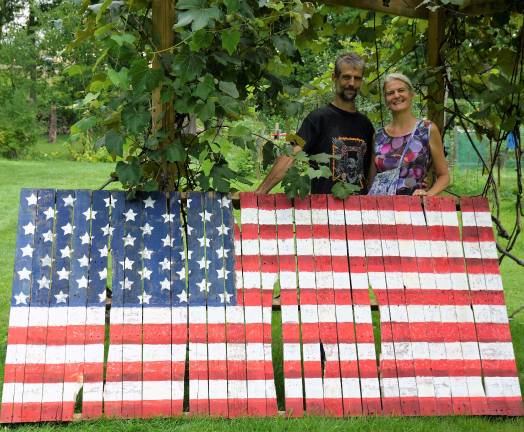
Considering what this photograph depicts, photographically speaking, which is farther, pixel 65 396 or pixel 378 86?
pixel 378 86

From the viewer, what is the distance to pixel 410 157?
4531 mm

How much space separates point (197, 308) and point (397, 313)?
3.42 ft

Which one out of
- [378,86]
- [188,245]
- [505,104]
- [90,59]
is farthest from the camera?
[90,59]

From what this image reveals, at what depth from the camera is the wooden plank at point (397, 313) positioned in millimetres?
4023

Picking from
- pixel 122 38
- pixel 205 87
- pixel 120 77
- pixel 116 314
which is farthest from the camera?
pixel 116 314

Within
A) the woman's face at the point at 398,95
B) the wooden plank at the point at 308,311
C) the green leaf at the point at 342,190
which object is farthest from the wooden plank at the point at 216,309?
the woman's face at the point at 398,95

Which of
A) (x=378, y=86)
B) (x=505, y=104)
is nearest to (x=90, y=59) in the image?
(x=378, y=86)

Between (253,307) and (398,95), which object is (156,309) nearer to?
(253,307)

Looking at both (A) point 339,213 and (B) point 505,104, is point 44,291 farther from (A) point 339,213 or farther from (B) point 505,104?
(B) point 505,104

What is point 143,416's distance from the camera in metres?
3.82

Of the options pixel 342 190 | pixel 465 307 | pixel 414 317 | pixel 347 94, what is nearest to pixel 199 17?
pixel 342 190

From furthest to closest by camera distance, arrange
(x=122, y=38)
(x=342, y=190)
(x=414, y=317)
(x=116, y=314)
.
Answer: (x=342, y=190) → (x=414, y=317) → (x=116, y=314) → (x=122, y=38)

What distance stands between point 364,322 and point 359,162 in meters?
1.06

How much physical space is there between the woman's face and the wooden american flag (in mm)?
566
